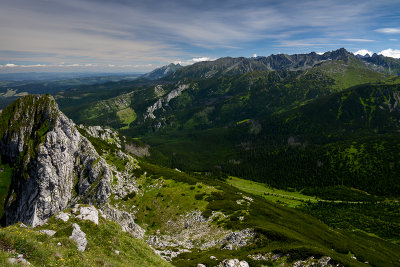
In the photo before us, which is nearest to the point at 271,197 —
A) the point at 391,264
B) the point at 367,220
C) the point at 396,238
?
the point at 367,220

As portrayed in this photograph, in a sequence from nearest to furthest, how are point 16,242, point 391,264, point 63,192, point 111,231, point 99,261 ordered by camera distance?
point 16,242, point 99,261, point 111,231, point 391,264, point 63,192

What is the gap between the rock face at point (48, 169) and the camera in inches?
3698

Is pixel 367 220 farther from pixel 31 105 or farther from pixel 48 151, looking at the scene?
pixel 31 105

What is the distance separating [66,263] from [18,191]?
11739cm

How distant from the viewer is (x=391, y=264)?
210 feet

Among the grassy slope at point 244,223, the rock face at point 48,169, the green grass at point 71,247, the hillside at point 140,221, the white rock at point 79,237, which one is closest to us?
the green grass at point 71,247

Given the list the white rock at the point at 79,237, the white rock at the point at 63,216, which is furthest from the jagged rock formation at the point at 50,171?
the white rock at the point at 79,237

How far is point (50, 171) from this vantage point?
99.1 meters

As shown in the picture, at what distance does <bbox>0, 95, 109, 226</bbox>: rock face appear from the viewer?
308 feet

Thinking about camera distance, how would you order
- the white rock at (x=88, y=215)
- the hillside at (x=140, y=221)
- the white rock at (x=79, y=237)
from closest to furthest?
the white rock at (x=79, y=237), the hillside at (x=140, y=221), the white rock at (x=88, y=215)

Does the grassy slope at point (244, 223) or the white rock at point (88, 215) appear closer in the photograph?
Result: the white rock at point (88, 215)

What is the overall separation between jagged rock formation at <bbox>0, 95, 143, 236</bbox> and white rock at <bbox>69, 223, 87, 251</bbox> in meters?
62.7

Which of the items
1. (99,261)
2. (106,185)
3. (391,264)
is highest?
(99,261)

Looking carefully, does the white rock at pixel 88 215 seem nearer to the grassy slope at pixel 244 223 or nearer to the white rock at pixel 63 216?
the white rock at pixel 63 216
